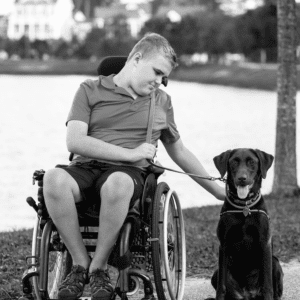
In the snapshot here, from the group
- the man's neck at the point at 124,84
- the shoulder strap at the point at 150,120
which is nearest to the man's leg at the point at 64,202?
the shoulder strap at the point at 150,120

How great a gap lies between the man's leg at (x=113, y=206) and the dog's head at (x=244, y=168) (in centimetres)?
68

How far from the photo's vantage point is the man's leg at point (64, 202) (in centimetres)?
433

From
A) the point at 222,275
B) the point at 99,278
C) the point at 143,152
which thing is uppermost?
the point at 143,152

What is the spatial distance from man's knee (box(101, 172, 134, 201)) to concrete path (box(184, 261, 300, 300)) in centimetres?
127

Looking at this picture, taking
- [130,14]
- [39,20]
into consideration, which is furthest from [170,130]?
[39,20]

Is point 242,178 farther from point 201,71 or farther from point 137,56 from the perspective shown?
point 201,71

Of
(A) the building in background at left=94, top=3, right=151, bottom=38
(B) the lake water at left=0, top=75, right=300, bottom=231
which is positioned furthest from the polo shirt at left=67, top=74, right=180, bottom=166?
(A) the building in background at left=94, top=3, right=151, bottom=38

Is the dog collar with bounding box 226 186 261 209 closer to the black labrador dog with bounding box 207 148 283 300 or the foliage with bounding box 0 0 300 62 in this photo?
the black labrador dog with bounding box 207 148 283 300

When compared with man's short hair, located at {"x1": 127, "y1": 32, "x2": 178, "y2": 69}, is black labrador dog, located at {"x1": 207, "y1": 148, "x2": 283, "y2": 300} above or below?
below

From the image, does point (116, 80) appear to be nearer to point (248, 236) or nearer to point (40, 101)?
point (248, 236)

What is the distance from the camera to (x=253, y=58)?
86250 mm

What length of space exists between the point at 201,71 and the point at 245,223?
77.0 metres

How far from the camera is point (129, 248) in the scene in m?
4.49

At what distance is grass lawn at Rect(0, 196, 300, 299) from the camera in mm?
5850
